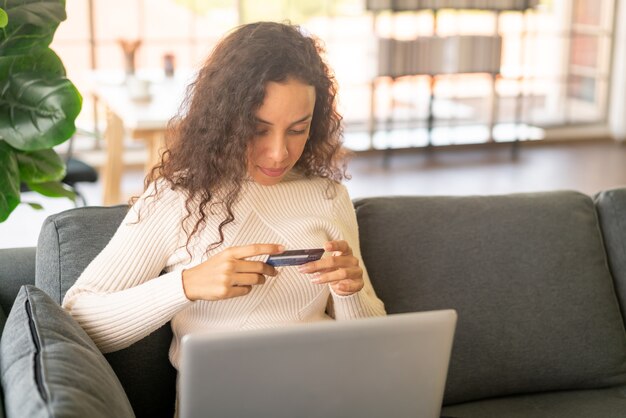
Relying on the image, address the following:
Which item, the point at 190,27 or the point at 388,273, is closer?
the point at 388,273

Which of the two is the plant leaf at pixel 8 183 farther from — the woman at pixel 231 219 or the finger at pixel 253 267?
the finger at pixel 253 267

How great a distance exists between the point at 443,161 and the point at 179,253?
17.6ft

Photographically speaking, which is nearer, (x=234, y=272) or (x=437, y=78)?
(x=234, y=272)

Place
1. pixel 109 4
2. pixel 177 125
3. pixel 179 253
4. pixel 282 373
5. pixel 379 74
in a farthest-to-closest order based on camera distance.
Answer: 1. pixel 379 74
2. pixel 109 4
3. pixel 177 125
4. pixel 179 253
5. pixel 282 373

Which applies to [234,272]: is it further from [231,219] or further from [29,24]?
[29,24]

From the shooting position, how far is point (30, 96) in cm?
163

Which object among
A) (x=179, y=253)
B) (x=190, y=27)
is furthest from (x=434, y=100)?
(x=179, y=253)

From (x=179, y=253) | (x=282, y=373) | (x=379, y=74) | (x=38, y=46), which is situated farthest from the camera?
(x=379, y=74)

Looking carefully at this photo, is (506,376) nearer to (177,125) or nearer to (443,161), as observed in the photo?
(177,125)

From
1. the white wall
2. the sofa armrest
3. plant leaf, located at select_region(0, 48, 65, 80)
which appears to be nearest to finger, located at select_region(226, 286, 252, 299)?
plant leaf, located at select_region(0, 48, 65, 80)

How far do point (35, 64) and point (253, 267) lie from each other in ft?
1.79

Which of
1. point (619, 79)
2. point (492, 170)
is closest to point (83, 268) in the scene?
point (492, 170)

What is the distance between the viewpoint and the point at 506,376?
88.2 inches

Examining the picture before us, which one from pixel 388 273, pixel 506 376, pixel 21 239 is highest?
pixel 388 273
